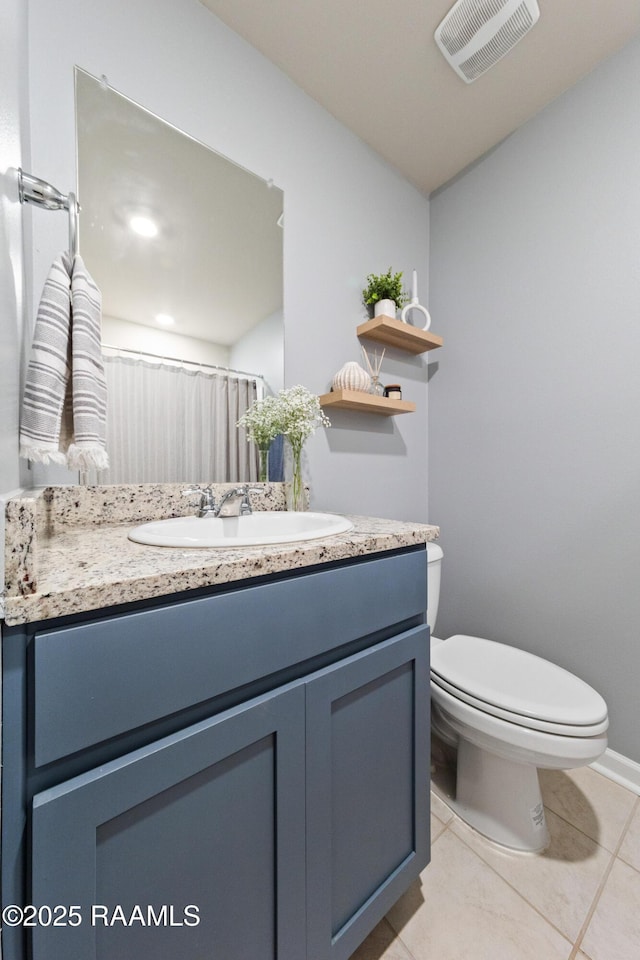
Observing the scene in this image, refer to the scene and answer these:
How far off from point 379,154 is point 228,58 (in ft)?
2.47

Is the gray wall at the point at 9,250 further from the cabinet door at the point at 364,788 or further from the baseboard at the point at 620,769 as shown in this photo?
the baseboard at the point at 620,769

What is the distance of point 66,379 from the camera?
2.46 feet

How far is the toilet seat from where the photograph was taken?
0.96m

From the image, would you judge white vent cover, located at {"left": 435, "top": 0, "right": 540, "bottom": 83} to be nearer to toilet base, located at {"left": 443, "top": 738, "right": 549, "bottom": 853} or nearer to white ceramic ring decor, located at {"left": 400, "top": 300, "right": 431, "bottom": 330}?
white ceramic ring decor, located at {"left": 400, "top": 300, "right": 431, "bottom": 330}

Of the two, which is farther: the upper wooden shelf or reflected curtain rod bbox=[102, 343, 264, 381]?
the upper wooden shelf

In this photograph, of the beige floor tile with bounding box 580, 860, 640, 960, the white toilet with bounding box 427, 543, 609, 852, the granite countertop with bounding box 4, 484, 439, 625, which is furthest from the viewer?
the white toilet with bounding box 427, 543, 609, 852

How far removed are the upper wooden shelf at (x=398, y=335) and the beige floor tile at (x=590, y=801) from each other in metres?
1.78

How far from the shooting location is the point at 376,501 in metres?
1.71

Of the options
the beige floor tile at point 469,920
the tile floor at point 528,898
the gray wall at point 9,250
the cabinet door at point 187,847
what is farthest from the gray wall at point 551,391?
the gray wall at point 9,250

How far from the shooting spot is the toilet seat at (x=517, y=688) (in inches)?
37.7

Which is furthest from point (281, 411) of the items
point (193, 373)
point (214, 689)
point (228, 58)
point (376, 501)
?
point (228, 58)

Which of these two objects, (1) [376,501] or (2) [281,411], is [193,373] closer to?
(2) [281,411]

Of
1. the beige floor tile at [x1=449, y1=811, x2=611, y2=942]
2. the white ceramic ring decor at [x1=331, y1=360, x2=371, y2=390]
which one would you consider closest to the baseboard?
the beige floor tile at [x1=449, y1=811, x2=611, y2=942]

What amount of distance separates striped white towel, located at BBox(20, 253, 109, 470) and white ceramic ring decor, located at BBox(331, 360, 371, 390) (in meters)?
0.88
